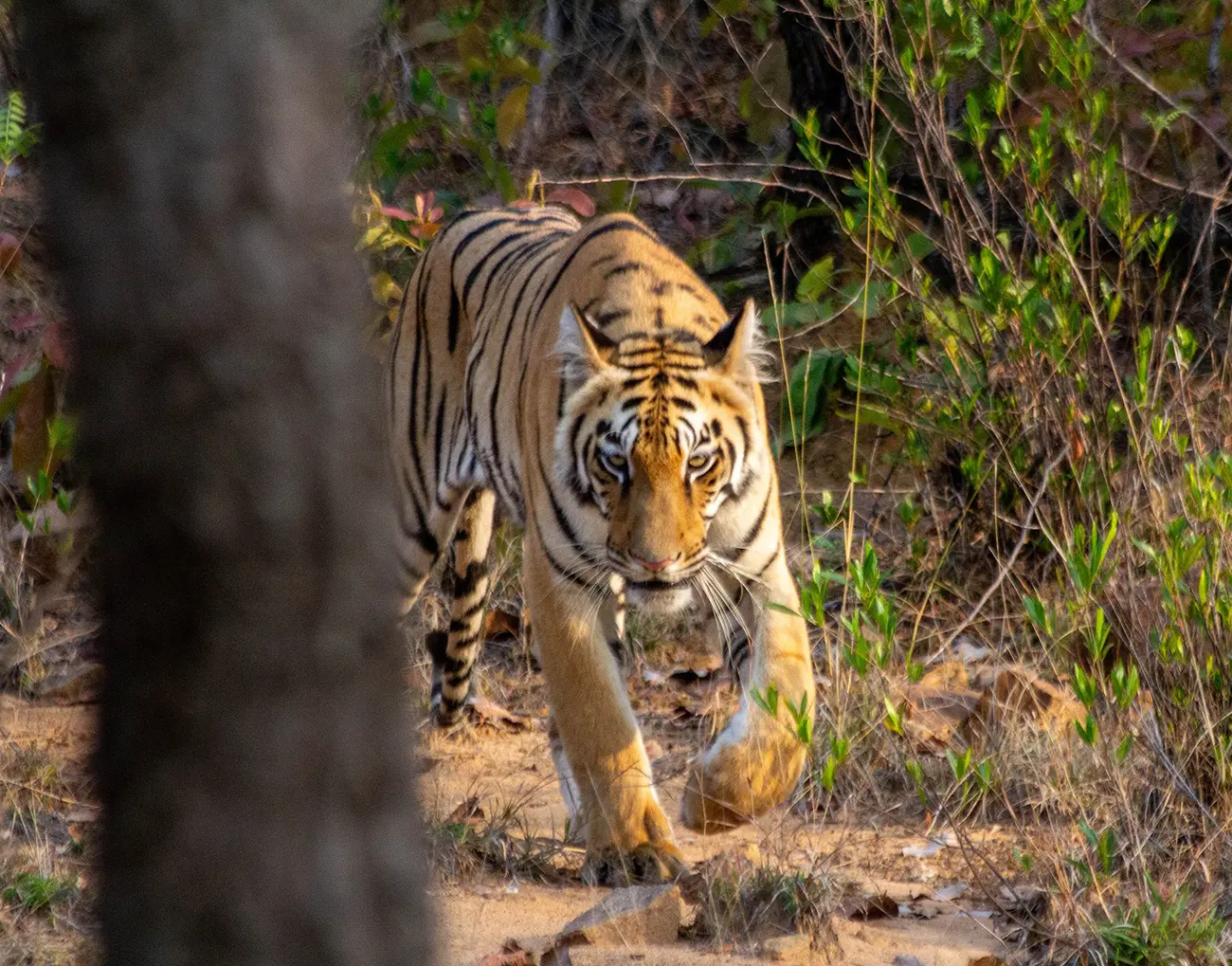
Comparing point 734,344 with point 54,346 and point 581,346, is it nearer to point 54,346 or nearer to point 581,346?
point 581,346

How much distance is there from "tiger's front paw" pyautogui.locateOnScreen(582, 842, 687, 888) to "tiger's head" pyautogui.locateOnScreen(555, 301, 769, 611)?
1.93ft

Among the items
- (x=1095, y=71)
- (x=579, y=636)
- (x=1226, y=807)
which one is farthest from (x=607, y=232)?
(x=1095, y=71)

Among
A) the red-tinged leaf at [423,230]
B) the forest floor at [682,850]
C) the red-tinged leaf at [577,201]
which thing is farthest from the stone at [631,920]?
the red-tinged leaf at [577,201]

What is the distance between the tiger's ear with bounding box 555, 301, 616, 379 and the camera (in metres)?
4.39

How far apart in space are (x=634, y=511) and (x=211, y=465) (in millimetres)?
2913

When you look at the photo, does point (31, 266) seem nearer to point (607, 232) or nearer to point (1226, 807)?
point (607, 232)

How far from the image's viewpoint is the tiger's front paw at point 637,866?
394 cm

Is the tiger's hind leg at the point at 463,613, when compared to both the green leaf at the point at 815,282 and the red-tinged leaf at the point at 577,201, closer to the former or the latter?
the red-tinged leaf at the point at 577,201

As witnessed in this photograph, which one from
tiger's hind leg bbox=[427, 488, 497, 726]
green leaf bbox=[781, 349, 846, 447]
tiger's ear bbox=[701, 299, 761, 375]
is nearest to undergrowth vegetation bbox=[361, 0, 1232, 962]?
green leaf bbox=[781, 349, 846, 447]

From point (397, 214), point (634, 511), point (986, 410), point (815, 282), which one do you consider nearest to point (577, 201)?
point (397, 214)

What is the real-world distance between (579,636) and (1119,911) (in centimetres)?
156

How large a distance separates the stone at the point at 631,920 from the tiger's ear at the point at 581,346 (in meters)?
1.43

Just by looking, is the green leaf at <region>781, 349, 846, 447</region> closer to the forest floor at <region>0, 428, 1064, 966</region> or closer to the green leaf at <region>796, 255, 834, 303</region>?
the green leaf at <region>796, 255, 834, 303</region>

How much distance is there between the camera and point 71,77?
126 centimetres
